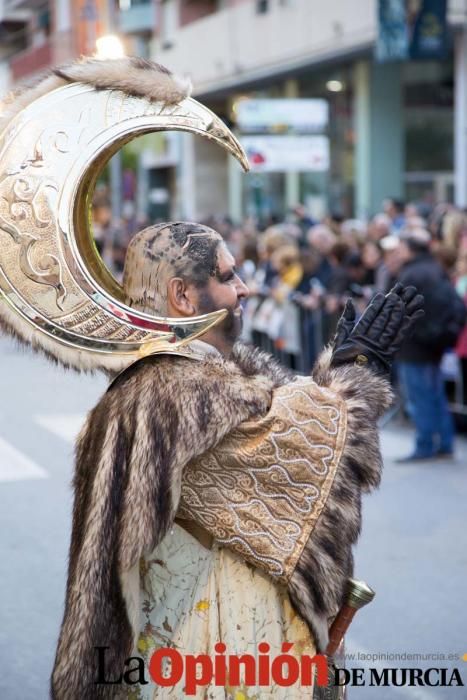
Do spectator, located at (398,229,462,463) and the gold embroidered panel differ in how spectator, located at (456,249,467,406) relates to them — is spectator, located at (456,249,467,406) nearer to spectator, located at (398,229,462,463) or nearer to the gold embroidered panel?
spectator, located at (398,229,462,463)

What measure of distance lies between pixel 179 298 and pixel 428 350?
6966mm

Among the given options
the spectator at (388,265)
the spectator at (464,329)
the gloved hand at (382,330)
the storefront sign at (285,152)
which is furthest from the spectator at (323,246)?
the gloved hand at (382,330)

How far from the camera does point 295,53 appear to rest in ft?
82.3

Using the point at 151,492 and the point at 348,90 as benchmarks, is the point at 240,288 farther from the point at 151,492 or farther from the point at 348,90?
the point at 348,90

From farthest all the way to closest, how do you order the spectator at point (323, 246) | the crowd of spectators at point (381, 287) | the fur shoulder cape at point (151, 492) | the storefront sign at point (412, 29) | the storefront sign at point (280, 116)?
the storefront sign at point (412, 29), the storefront sign at point (280, 116), the spectator at point (323, 246), the crowd of spectators at point (381, 287), the fur shoulder cape at point (151, 492)

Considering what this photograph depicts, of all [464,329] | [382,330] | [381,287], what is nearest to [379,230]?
[381,287]

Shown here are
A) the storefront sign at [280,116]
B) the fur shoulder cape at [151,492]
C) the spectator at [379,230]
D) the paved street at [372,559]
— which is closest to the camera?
the fur shoulder cape at [151,492]

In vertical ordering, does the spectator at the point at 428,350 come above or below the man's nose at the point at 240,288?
below

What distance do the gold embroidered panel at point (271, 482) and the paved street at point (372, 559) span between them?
46 cm

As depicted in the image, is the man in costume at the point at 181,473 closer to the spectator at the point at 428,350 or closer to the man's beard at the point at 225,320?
the man's beard at the point at 225,320

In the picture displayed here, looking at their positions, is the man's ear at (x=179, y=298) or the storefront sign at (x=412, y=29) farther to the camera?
the storefront sign at (x=412, y=29)

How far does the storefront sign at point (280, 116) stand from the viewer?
16750mm

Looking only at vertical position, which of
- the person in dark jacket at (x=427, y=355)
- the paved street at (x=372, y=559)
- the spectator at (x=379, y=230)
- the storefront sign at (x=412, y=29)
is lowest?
the paved street at (x=372, y=559)

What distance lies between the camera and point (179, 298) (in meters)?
2.71
